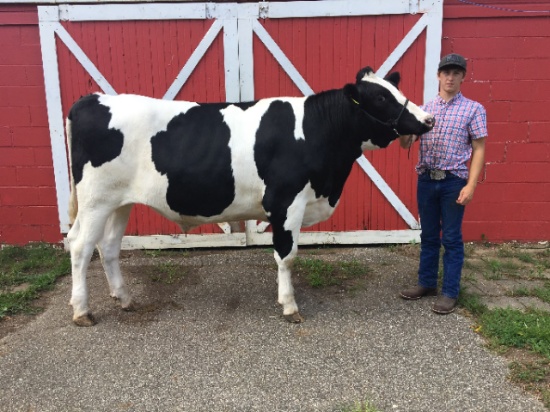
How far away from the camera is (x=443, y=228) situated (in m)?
3.89

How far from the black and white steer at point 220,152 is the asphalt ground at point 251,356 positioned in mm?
370

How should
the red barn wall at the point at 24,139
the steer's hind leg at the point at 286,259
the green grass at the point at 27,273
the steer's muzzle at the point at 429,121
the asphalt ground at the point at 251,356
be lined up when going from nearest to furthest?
1. the asphalt ground at the point at 251,356
2. the steer's muzzle at the point at 429,121
3. the steer's hind leg at the point at 286,259
4. the green grass at the point at 27,273
5. the red barn wall at the point at 24,139

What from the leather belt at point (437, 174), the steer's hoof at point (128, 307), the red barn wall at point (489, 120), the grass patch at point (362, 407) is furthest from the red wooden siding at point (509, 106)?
the steer's hoof at point (128, 307)

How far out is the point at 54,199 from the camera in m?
5.72

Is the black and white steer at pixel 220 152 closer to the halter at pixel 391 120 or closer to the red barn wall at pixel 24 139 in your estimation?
the halter at pixel 391 120

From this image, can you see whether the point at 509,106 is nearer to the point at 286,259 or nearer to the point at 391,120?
the point at 391,120

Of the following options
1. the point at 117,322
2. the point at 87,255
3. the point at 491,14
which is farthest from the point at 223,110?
the point at 491,14

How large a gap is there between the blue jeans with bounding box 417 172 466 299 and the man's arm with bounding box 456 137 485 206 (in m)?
0.13

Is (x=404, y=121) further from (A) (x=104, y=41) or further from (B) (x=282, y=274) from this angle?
(A) (x=104, y=41)

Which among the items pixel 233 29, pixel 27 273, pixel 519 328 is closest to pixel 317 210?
pixel 519 328

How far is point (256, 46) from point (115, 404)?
4083 millimetres

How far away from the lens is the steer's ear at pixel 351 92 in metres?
3.50

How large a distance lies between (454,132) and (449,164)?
0.26 meters

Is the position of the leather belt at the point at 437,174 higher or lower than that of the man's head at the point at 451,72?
lower
